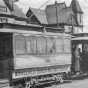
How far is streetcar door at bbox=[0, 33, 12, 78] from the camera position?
12.4 m

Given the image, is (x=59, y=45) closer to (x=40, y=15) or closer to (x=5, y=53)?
(x=5, y=53)

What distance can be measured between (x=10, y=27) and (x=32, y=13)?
34139 mm

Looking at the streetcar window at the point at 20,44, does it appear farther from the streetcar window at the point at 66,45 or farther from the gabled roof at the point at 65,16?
the gabled roof at the point at 65,16

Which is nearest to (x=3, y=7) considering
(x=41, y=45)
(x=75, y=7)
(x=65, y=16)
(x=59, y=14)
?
(x=59, y=14)

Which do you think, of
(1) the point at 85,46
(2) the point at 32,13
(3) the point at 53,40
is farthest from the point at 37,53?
(2) the point at 32,13

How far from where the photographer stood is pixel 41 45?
47.0ft

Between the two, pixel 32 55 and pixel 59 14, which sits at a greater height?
pixel 59 14

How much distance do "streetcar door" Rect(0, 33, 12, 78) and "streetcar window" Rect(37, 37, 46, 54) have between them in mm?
2172

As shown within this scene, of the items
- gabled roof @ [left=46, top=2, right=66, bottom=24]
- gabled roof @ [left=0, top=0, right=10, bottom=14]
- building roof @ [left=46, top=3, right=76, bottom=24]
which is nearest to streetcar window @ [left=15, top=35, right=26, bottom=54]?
gabled roof @ [left=0, top=0, right=10, bottom=14]

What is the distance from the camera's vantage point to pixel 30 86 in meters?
13.6

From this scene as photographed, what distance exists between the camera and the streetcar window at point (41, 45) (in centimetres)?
1410

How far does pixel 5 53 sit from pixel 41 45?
252 cm

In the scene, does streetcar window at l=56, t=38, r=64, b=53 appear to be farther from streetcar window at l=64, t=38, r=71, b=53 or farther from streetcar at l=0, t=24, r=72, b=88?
streetcar window at l=64, t=38, r=71, b=53

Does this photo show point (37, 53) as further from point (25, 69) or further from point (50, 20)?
point (50, 20)
